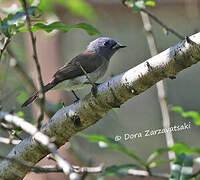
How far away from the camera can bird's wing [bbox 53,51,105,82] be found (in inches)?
179

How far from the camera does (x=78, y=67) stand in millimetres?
4594

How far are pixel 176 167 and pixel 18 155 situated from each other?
38.5 inches

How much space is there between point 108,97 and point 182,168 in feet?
1.89

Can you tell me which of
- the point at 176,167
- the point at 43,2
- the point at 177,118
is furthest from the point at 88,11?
the point at 177,118

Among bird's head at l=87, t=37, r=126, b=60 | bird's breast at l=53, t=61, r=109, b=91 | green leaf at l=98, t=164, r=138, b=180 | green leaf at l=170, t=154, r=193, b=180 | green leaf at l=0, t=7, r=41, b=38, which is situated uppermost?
bird's head at l=87, t=37, r=126, b=60

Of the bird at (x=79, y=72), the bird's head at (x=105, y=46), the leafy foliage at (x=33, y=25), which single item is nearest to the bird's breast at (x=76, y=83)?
the bird at (x=79, y=72)

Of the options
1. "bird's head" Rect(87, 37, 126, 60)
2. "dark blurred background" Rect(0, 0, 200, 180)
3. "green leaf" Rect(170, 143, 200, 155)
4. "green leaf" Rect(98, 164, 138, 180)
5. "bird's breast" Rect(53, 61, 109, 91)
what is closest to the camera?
"green leaf" Rect(98, 164, 138, 180)

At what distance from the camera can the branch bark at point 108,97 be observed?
244 centimetres

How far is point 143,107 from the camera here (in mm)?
7762

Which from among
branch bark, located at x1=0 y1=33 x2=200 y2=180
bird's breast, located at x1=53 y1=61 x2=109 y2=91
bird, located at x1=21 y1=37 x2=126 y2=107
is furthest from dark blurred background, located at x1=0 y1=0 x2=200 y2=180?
branch bark, located at x1=0 y1=33 x2=200 y2=180

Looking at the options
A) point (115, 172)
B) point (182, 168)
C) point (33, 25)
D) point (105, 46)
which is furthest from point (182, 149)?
point (105, 46)

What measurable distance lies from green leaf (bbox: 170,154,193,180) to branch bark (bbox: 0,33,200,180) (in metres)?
0.44

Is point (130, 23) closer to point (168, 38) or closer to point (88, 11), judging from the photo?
point (168, 38)

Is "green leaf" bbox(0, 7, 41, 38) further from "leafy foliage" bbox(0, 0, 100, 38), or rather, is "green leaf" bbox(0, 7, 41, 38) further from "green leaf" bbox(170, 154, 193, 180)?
"green leaf" bbox(170, 154, 193, 180)
